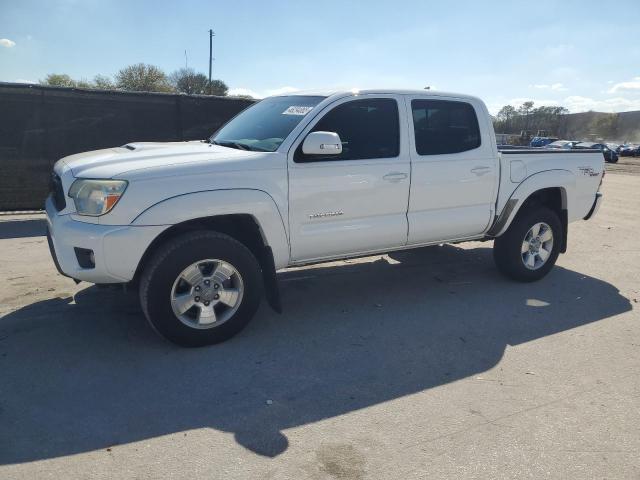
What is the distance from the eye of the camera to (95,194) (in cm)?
345

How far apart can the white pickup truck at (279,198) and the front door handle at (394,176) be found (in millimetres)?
13

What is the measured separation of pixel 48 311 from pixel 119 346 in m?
1.06

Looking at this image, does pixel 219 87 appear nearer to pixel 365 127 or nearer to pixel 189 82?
pixel 189 82

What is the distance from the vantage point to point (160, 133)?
9.51 m

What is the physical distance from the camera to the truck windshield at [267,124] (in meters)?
4.20

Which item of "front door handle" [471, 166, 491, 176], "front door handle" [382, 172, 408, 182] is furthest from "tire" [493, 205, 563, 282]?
"front door handle" [382, 172, 408, 182]

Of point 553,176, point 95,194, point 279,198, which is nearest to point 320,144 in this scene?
point 279,198

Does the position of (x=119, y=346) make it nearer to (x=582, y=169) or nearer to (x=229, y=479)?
(x=229, y=479)

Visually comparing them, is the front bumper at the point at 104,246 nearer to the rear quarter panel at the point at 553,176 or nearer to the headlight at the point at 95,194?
the headlight at the point at 95,194

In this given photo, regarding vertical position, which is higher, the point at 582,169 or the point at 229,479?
the point at 582,169

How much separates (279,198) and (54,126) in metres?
6.58

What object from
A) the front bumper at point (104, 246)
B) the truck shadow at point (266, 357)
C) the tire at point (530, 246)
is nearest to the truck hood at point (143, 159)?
the front bumper at point (104, 246)

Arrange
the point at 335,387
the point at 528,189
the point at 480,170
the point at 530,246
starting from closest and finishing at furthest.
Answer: the point at 335,387 → the point at 480,170 → the point at 528,189 → the point at 530,246

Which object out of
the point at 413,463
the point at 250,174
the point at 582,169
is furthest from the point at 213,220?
the point at 582,169
